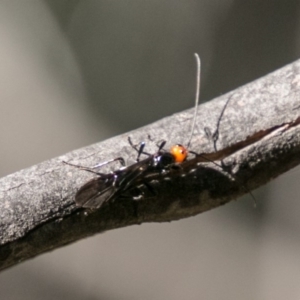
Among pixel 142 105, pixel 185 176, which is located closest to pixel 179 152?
pixel 185 176

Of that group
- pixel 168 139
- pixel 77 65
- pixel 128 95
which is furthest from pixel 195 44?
pixel 168 139

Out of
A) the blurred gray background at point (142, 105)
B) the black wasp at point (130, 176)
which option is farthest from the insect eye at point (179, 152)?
the blurred gray background at point (142, 105)

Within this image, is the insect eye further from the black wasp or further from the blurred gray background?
the blurred gray background

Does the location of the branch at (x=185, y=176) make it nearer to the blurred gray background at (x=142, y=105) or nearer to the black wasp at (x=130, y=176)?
the black wasp at (x=130, y=176)

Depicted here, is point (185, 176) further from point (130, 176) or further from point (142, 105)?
point (142, 105)

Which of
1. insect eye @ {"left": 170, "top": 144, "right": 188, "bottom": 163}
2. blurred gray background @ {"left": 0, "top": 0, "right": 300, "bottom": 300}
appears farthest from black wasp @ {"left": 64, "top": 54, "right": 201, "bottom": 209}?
blurred gray background @ {"left": 0, "top": 0, "right": 300, "bottom": 300}

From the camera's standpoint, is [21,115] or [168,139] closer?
[168,139]

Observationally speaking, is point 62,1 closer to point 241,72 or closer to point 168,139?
point 241,72
